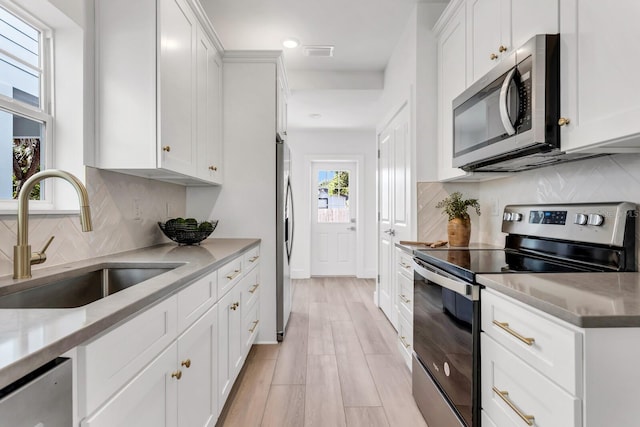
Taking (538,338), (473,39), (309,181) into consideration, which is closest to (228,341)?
(538,338)

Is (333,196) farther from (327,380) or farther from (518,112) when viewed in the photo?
(518,112)

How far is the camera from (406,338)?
7.54 ft

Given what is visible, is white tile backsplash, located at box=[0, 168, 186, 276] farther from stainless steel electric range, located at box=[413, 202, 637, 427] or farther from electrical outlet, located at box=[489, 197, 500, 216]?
electrical outlet, located at box=[489, 197, 500, 216]

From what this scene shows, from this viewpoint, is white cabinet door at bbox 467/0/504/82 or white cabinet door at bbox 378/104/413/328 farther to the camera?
white cabinet door at bbox 378/104/413/328

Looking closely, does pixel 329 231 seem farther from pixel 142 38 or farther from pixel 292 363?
pixel 142 38

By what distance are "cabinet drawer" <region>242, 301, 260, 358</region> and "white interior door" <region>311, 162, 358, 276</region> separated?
10.4 ft

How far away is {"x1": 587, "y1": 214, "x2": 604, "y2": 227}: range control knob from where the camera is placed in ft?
4.23

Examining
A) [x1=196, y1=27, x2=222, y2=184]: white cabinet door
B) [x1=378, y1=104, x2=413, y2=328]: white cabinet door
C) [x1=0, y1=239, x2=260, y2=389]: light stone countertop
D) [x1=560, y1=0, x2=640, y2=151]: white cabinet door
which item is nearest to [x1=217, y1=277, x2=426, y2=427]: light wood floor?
[x1=378, y1=104, x2=413, y2=328]: white cabinet door

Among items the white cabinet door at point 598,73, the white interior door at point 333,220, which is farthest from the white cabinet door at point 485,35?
the white interior door at point 333,220

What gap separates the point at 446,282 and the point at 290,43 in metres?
2.73

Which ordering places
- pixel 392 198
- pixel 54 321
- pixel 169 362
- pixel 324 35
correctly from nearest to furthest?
pixel 54 321
pixel 169 362
pixel 324 35
pixel 392 198

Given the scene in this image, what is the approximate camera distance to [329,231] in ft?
19.3

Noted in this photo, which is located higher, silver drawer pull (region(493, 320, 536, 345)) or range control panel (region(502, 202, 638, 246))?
range control panel (region(502, 202, 638, 246))

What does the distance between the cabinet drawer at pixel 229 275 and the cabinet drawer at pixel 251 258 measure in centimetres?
15
